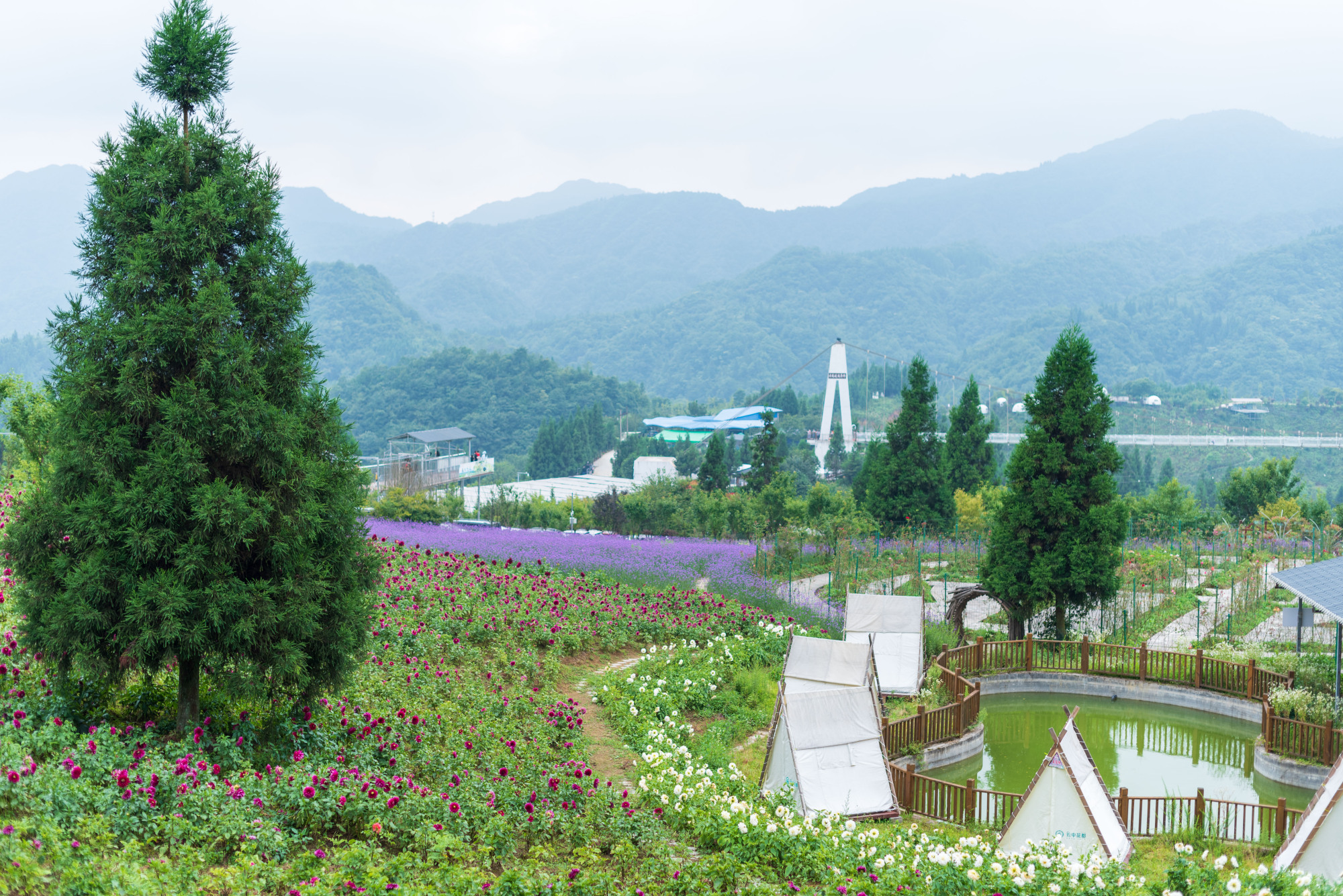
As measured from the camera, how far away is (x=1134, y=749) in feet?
41.7

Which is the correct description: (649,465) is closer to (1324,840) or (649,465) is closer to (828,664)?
(828,664)

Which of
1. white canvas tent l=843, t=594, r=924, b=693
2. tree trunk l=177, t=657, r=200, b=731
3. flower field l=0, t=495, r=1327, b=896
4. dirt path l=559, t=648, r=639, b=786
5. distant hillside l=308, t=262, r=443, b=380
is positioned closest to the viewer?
flower field l=0, t=495, r=1327, b=896

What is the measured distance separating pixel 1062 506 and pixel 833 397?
57.2 m

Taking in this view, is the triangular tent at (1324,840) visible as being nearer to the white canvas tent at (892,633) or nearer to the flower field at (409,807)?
the flower field at (409,807)

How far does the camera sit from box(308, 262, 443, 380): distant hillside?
129500 millimetres

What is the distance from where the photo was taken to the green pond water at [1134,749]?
11.2 meters

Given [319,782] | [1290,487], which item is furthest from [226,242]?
[1290,487]

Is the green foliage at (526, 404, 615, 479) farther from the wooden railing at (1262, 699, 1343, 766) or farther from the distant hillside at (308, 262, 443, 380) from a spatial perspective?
the wooden railing at (1262, 699, 1343, 766)

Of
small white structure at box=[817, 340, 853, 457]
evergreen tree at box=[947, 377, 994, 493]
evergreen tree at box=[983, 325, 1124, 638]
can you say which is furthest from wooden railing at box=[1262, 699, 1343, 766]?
small white structure at box=[817, 340, 853, 457]

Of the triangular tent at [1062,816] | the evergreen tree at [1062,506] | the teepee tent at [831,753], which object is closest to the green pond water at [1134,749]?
the evergreen tree at [1062,506]

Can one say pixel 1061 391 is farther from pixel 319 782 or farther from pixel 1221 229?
pixel 1221 229

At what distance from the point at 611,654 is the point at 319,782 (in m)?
7.45

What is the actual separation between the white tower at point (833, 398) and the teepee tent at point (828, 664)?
183 feet

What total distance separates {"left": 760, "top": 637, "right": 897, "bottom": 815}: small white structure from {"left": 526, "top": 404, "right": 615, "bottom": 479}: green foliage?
65.1m
